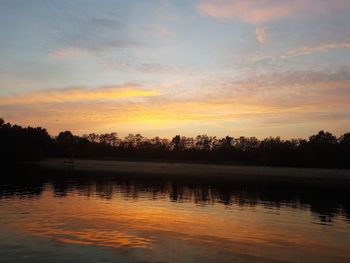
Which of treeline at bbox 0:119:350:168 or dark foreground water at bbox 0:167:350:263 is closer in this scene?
dark foreground water at bbox 0:167:350:263

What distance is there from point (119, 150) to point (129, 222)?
161 meters

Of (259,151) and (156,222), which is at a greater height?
(259,151)

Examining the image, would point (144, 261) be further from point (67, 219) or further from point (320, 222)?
point (320, 222)

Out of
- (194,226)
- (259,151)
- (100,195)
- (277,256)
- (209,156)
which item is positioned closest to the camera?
(277,256)

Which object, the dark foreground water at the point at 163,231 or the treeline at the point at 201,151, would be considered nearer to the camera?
the dark foreground water at the point at 163,231

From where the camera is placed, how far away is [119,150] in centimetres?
18675

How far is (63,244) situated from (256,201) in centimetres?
2948

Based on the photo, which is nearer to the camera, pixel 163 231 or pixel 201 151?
pixel 163 231

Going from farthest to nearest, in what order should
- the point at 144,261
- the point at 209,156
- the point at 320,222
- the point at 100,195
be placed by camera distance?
1. the point at 209,156
2. the point at 100,195
3. the point at 320,222
4. the point at 144,261

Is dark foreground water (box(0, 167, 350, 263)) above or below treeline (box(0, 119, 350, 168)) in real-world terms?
below

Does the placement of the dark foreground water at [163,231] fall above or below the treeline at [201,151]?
below

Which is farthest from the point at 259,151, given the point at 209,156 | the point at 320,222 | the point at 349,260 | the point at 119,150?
the point at 349,260

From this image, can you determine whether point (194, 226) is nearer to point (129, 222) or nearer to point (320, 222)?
point (129, 222)

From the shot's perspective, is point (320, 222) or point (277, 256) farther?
point (320, 222)
